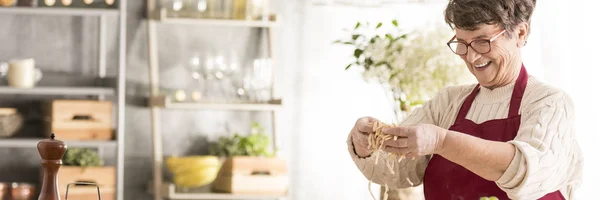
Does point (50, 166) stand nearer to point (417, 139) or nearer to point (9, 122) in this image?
point (417, 139)

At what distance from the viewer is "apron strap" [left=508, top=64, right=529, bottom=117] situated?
228 cm

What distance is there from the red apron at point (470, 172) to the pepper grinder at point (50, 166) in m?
1.05

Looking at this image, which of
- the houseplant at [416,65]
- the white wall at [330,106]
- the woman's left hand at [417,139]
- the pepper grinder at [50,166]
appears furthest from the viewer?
the white wall at [330,106]

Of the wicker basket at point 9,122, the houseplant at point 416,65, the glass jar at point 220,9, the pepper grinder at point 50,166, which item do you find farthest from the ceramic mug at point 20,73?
the pepper grinder at point 50,166

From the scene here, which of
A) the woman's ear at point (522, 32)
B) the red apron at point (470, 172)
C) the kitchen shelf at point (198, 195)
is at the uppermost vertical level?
the woman's ear at point (522, 32)

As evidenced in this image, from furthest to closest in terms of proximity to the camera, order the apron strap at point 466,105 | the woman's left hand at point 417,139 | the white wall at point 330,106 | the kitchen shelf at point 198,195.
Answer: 1. the white wall at point 330,106
2. the kitchen shelf at point 198,195
3. the apron strap at point 466,105
4. the woman's left hand at point 417,139

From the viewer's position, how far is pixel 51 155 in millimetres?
1894

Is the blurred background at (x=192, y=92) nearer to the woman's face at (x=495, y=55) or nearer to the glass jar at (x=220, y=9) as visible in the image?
the glass jar at (x=220, y=9)

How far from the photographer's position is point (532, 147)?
206 centimetres

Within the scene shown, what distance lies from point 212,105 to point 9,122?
102 centimetres

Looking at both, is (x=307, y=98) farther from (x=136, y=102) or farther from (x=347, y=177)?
(x=136, y=102)

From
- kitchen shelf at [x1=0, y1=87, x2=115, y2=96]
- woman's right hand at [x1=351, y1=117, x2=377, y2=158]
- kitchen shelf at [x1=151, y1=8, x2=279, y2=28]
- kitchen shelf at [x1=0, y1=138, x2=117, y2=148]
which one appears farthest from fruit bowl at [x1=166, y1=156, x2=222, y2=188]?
woman's right hand at [x1=351, y1=117, x2=377, y2=158]

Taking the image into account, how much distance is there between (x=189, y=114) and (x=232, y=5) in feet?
2.22

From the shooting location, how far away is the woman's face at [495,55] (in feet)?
7.31
